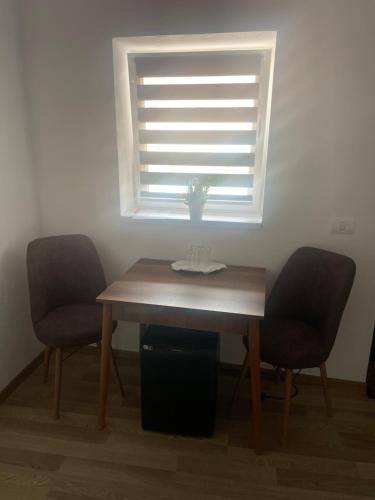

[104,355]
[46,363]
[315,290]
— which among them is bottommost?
[46,363]

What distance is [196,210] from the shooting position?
2.06 meters

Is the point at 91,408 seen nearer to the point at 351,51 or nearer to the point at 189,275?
the point at 189,275

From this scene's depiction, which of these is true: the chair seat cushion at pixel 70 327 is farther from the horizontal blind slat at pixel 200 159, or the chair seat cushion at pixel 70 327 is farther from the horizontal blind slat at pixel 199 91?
the horizontal blind slat at pixel 199 91

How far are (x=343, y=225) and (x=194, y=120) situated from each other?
1056 mm

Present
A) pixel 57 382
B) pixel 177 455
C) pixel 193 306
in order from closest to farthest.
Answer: pixel 193 306 → pixel 177 455 → pixel 57 382

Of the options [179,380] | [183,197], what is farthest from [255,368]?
[183,197]

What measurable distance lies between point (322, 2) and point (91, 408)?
2431mm

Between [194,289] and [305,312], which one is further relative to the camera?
[305,312]

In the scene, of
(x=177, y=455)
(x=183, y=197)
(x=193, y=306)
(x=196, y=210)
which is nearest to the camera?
(x=193, y=306)

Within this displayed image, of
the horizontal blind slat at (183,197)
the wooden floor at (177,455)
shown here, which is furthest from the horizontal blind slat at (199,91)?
the wooden floor at (177,455)

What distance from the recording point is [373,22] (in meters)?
1.66

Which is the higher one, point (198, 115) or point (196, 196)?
point (198, 115)

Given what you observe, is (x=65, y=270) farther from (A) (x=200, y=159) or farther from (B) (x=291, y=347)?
(B) (x=291, y=347)

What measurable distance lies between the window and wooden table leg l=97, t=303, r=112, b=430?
2.53 feet
